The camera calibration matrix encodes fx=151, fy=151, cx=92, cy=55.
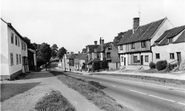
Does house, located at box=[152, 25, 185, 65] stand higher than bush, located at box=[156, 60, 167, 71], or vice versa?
house, located at box=[152, 25, 185, 65]

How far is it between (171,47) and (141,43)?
27.2ft

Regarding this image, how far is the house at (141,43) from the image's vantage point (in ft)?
105

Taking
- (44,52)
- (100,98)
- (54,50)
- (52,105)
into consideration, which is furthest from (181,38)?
(54,50)

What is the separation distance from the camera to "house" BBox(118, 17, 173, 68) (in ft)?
105

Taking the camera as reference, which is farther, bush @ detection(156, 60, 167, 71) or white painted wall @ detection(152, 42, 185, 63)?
bush @ detection(156, 60, 167, 71)

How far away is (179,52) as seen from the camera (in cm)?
2481

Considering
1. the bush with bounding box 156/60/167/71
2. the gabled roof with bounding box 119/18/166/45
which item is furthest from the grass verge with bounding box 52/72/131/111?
the gabled roof with bounding box 119/18/166/45

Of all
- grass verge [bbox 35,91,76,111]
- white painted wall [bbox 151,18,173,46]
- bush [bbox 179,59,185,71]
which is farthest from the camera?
white painted wall [bbox 151,18,173,46]

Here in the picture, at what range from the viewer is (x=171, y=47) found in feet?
86.4

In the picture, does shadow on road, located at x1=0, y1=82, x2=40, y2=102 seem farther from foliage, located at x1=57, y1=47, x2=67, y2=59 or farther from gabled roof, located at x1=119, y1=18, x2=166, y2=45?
foliage, located at x1=57, y1=47, x2=67, y2=59

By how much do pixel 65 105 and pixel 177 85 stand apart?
38.7 ft

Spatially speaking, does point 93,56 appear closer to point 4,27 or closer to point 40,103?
point 4,27

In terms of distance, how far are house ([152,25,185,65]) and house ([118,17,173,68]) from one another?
1628 mm

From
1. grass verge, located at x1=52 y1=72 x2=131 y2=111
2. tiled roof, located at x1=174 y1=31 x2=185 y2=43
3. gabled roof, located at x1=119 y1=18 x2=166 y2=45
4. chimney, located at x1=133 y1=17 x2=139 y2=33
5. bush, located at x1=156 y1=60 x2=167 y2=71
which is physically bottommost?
grass verge, located at x1=52 y1=72 x2=131 y2=111
